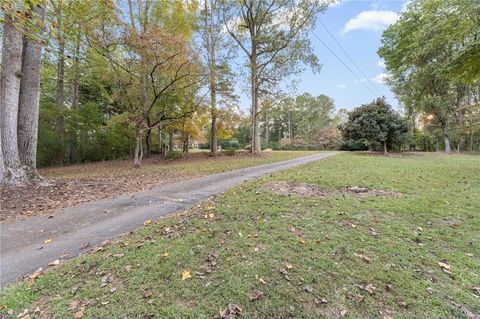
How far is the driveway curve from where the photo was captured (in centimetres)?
293

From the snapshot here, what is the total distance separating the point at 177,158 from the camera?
15695 mm

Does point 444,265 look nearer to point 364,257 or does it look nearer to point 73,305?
point 364,257

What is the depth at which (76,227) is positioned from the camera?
3850mm

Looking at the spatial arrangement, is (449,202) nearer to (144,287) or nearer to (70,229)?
(144,287)

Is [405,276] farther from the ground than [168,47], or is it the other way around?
[168,47]

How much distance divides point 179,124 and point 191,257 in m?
13.8

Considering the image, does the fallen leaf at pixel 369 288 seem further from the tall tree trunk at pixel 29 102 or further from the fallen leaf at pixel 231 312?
the tall tree trunk at pixel 29 102

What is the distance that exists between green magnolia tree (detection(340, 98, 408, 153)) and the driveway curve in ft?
53.2

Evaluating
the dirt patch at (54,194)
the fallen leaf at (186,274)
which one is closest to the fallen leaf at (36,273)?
the fallen leaf at (186,274)

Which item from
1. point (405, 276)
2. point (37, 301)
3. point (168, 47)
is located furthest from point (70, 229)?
point (168, 47)

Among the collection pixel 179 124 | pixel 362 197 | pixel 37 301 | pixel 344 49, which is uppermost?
pixel 344 49

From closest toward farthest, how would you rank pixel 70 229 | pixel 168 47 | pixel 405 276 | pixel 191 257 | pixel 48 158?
pixel 405 276
pixel 191 257
pixel 70 229
pixel 168 47
pixel 48 158

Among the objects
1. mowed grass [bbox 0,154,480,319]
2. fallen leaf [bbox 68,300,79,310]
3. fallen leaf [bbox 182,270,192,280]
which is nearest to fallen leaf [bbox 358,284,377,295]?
mowed grass [bbox 0,154,480,319]

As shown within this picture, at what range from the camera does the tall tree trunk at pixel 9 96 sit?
572 cm
